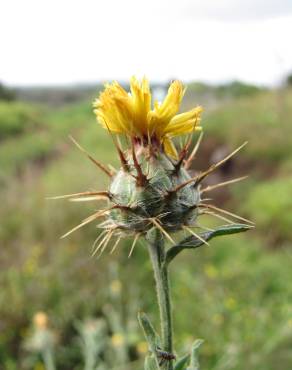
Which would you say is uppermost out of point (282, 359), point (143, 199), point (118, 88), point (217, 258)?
point (118, 88)

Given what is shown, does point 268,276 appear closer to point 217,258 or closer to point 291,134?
point 217,258

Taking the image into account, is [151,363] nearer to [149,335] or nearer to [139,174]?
[149,335]

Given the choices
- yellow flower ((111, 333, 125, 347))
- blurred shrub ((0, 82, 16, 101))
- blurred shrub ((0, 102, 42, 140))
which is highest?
blurred shrub ((0, 82, 16, 101))

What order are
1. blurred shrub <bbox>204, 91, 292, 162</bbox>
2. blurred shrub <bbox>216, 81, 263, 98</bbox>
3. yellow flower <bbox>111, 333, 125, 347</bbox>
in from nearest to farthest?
yellow flower <bbox>111, 333, 125, 347</bbox>
blurred shrub <bbox>204, 91, 292, 162</bbox>
blurred shrub <bbox>216, 81, 263, 98</bbox>

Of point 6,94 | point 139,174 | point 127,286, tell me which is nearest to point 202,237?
point 139,174

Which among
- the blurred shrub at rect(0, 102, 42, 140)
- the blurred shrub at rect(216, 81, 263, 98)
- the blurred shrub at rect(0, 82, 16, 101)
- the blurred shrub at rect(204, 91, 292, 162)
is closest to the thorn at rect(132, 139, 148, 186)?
the blurred shrub at rect(204, 91, 292, 162)

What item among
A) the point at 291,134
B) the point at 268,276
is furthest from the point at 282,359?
the point at 291,134

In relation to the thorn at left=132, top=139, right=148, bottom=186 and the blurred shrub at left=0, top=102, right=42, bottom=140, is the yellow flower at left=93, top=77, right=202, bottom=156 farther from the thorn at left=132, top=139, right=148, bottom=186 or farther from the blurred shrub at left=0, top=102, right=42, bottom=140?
the blurred shrub at left=0, top=102, right=42, bottom=140
